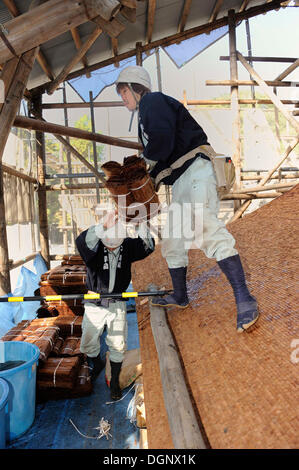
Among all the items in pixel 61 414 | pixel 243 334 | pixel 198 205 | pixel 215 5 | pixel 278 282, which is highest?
pixel 215 5

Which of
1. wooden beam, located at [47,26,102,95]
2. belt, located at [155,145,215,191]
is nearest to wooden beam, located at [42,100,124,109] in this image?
wooden beam, located at [47,26,102,95]

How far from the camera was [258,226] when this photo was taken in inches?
157

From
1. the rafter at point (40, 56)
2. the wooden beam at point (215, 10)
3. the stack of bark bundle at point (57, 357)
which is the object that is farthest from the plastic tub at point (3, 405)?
the wooden beam at point (215, 10)

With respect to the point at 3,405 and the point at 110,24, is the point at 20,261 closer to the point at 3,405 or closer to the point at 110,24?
the point at 3,405

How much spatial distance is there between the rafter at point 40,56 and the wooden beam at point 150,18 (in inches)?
93.1

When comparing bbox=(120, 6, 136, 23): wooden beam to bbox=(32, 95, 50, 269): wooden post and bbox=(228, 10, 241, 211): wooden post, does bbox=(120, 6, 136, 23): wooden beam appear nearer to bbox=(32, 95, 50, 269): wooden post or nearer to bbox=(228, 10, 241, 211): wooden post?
bbox=(228, 10, 241, 211): wooden post

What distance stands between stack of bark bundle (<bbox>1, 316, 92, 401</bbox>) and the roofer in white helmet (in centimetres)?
196

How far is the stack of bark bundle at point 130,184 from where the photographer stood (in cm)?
240

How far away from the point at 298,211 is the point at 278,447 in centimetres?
321

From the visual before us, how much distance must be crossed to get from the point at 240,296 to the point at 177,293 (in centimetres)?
63

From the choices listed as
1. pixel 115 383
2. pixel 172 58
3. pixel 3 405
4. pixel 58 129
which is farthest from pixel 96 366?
pixel 172 58

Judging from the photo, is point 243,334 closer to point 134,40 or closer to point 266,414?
point 266,414

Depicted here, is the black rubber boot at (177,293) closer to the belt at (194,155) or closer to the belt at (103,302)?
the belt at (194,155)

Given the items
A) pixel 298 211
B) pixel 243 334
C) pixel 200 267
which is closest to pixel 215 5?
pixel 298 211
